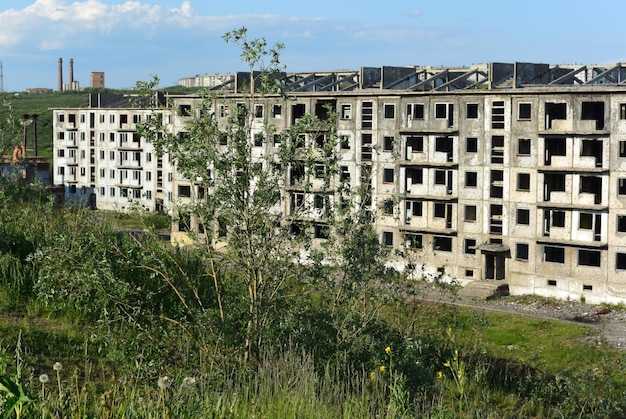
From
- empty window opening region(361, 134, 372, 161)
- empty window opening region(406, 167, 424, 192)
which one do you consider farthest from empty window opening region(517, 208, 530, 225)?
empty window opening region(361, 134, 372, 161)

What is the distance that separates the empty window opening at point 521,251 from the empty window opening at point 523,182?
333cm

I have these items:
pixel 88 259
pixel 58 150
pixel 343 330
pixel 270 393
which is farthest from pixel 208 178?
pixel 58 150

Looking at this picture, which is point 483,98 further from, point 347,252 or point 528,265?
point 347,252

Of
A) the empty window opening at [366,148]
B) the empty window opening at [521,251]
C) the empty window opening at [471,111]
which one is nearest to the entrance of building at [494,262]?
the empty window opening at [521,251]

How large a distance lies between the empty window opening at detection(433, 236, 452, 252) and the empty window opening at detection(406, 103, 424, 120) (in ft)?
25.0

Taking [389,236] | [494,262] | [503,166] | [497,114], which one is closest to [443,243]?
[494,262]

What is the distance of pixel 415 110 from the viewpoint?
186 ft

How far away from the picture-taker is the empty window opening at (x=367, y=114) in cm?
5875

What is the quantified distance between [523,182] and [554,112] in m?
4.53

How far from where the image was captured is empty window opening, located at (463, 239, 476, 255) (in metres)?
56.0

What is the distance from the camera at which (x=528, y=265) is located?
53.8 m

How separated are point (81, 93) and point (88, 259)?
584 ft

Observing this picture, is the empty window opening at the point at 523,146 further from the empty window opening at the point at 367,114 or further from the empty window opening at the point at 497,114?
the empty window opening at the point at 367,114

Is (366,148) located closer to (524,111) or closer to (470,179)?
(470,179)
